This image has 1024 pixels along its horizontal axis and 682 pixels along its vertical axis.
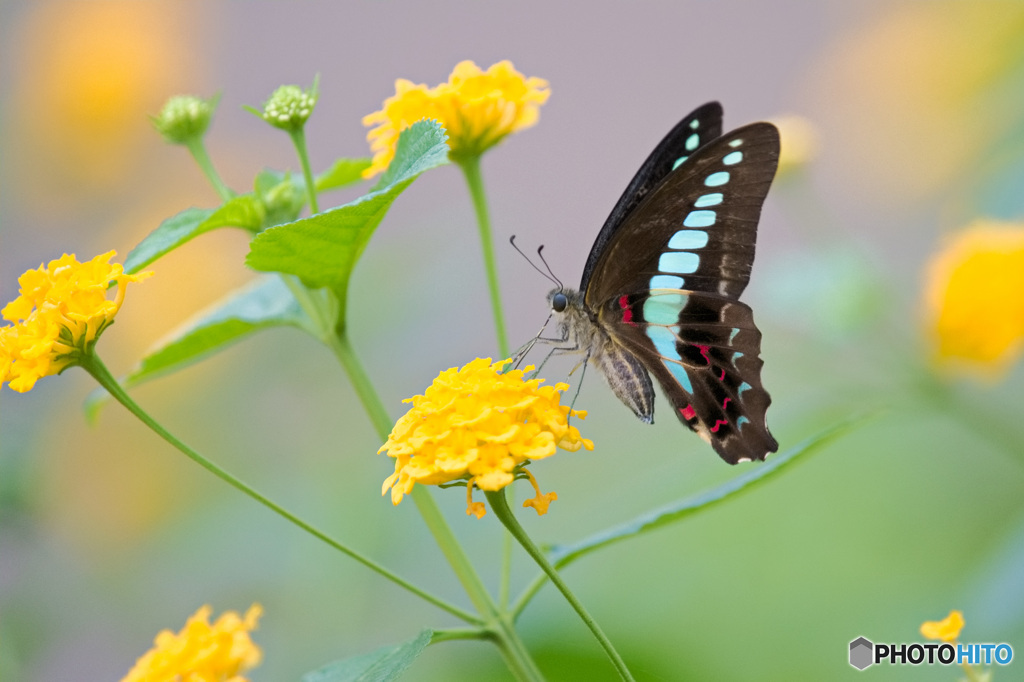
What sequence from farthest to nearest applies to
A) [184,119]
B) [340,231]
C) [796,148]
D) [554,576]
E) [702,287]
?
1. [796,148]
2. [702,287]
3. [184,119]
4. [340,231]
5. [554,576]

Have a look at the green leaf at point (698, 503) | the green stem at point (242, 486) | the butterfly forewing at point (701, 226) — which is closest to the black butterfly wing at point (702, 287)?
the butterfly forewing at point (701, 226)

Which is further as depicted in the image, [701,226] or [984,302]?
[984,302]

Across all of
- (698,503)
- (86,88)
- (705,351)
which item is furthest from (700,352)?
(86,88)

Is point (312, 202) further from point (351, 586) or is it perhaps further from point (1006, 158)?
point (1006, 158)

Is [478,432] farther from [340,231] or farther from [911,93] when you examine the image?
[911,93]

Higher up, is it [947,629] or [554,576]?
[554,576]
